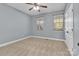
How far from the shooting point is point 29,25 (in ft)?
28.5

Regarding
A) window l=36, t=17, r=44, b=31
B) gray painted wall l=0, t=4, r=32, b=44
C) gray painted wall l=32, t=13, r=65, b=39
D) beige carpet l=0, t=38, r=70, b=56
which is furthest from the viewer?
window l=36, t=17, r=44, b=31

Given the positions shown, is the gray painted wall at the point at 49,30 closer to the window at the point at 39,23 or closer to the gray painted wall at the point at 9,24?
the window at the point at 39,23

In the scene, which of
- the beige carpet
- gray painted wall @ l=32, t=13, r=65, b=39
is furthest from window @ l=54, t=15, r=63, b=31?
the beige carpet

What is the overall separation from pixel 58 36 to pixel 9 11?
12.8 ft

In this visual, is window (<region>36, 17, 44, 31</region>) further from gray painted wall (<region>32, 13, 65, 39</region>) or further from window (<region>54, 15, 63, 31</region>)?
window (<region>54, 15, 63, 31</region>)

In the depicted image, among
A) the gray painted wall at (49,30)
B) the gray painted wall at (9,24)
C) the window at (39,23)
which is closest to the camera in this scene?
the gray painted wall at (9,24)

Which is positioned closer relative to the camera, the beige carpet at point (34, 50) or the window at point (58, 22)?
the beige carpet at point (34, 50)

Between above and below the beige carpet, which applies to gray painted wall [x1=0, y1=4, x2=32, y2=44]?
above

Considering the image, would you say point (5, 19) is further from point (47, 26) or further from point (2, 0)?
point (2, 0)

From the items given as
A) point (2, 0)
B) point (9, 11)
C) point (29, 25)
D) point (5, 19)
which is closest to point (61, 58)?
point (2, 0)

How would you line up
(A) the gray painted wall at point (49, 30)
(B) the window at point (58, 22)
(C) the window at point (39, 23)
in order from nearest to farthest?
1. (B) the window at point (58, 22)
2. (A) the gray painted wall at point (49, 30)
3. (C) the window at point (39, 23)

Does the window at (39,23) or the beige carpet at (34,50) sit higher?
the window at (39,23)

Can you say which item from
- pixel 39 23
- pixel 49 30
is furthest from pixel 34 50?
pixel 39 23

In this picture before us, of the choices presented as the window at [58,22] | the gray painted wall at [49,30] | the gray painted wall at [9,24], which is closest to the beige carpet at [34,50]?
the gray painted wall at [9,24]
